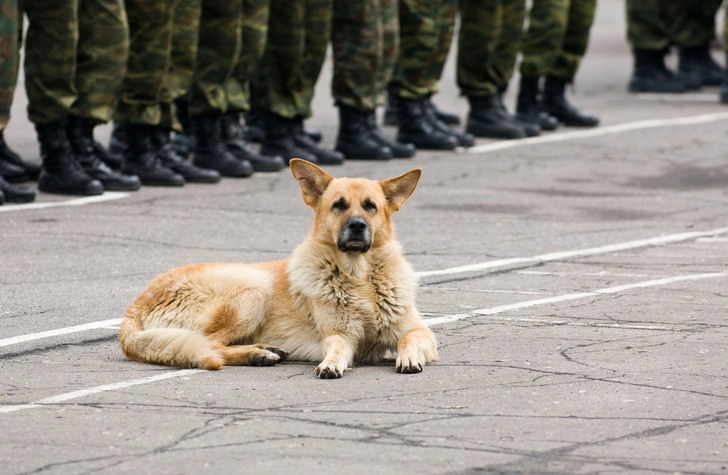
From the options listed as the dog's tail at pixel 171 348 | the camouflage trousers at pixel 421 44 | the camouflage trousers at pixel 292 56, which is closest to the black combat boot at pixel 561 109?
the camouflage trousers at pixel 421 44

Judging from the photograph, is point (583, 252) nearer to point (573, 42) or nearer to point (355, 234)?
point (355, 234)

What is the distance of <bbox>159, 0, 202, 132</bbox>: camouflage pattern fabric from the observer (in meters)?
10.9

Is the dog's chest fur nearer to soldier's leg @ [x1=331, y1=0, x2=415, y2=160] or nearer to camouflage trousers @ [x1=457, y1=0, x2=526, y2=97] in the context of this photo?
soldier's leg @ [x1=331, y1=0, x2=415, y2=160]

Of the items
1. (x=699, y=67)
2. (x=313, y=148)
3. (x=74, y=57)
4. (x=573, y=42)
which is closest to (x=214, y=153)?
(x=313, y=148)

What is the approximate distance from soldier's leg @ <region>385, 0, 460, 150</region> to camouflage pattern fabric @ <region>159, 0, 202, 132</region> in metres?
3.02

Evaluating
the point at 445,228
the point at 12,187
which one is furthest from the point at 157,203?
the point at 445,228

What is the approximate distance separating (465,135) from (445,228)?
14.5ft

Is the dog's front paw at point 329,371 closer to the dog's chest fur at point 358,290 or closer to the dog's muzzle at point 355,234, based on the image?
the dog's chest fur at point 358,290

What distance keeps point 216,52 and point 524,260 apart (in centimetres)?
370

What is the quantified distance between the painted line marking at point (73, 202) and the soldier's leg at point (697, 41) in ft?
32.8

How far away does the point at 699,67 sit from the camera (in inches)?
782

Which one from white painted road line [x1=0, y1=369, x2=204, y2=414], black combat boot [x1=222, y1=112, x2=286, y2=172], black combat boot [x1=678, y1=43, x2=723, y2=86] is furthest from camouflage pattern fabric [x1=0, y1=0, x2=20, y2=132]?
black combat boot [x1=678, y1=43, x2=723, y2=86]

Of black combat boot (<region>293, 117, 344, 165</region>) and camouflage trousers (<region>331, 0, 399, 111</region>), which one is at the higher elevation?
camouflage trousers (<region>331, 0, 399, 111</region>)

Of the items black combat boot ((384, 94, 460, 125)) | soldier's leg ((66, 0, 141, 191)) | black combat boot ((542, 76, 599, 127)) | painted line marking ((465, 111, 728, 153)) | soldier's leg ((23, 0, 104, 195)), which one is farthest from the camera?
black combat boot ((542, 76, 599, 127))
